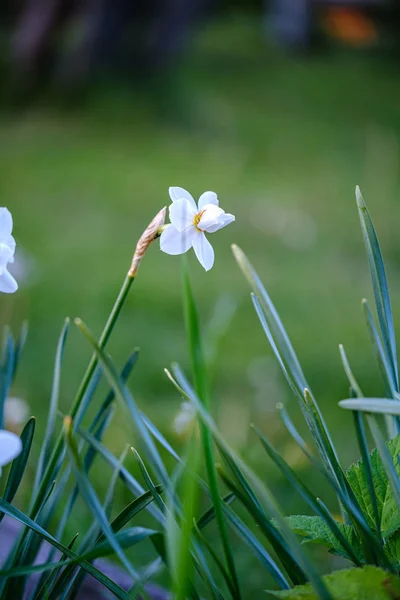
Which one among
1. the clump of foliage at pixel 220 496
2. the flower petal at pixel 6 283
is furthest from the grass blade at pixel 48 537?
the flower petal at pixel 6 283

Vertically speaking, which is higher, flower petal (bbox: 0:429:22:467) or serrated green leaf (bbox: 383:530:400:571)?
flower petal (bbox: 0:429:22:467)

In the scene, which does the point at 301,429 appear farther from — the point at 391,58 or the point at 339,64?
the point at 391,58

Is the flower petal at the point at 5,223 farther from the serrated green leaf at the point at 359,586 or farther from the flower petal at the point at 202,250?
the serrated green leaf at the point at 359,586

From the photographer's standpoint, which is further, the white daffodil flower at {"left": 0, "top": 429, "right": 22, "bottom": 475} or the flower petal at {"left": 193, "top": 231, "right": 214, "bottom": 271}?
the flower petal at {"left": 193, "top": 231, "right": 214, "bottom": 271}

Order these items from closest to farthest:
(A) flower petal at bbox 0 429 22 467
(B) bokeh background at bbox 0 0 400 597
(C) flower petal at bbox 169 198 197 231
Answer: (A) flower petal at bbox 0 429 22 467 → (C) flower petal at bbox 169 198 197 231 → (B) bokeh background at bbox 0 0 400 597

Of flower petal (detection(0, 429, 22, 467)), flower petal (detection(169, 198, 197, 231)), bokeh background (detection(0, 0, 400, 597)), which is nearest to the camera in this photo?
flower petal (detection(0, 429, 22, 467))

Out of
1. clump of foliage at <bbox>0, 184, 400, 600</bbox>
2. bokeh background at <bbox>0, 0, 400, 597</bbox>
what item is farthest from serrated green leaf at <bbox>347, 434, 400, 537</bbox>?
bokeh background at <bbox>0, 0, 400, 597</bbox>

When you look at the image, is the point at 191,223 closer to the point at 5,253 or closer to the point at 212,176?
the point at 5,253

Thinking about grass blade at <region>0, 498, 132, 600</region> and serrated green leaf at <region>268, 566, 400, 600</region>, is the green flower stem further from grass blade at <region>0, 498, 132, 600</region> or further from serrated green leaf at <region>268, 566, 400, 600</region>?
serrated green leaf at <region>268, 566, 400, 600</region>
